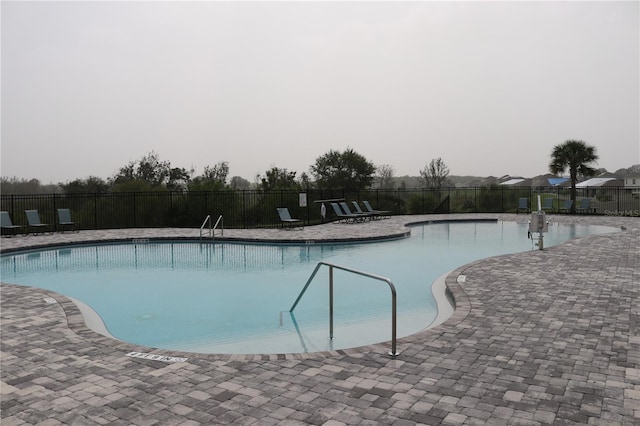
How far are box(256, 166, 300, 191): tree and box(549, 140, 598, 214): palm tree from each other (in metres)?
15.3

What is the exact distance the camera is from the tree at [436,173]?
50.8 metres

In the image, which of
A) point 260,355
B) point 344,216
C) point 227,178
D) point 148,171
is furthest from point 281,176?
point 260,355

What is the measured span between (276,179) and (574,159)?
17708 millimetres

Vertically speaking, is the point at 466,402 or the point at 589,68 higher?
the point at 589,68

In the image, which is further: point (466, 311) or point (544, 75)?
point (544, 75)

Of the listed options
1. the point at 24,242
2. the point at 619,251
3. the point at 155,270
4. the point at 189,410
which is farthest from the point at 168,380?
the point at 24,242

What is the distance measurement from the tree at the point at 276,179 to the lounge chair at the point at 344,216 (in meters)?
10.3

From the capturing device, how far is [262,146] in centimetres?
3005

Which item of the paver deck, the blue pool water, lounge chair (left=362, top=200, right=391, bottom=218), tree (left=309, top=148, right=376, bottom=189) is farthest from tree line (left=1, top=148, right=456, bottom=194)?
the paver deck

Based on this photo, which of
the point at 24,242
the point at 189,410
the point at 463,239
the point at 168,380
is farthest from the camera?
the point at 463,239

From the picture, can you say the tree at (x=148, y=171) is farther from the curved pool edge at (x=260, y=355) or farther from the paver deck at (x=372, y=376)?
the paver deck at (x=372, y=376)

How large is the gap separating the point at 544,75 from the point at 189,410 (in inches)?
765

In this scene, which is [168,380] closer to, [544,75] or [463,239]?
[463,239]

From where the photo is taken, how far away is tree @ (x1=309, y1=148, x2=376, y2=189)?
4219 centimetres
